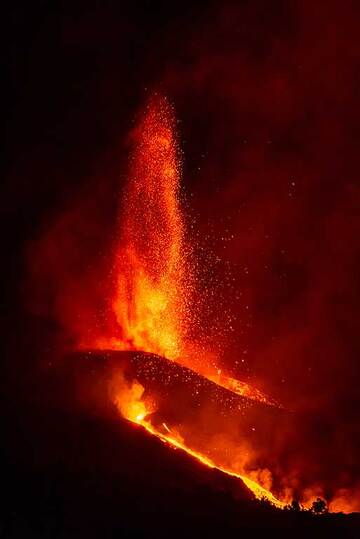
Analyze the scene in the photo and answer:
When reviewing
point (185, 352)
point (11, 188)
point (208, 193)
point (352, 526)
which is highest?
point (208, 193)

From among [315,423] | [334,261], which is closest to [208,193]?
[334,261]

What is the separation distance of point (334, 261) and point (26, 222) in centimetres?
985

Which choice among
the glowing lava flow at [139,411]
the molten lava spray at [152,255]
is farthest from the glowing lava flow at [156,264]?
the glowing lava flow at [139,411]

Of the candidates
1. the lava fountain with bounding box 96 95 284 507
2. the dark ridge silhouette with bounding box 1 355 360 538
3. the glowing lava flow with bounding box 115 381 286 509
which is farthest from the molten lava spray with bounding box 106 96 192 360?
the dark ridge silhouette with bounding box 1 355 360 538

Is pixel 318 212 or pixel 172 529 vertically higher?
pixel 318 212

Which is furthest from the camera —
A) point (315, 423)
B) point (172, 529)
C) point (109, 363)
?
point (315, 423)

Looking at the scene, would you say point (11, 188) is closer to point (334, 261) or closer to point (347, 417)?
point (334, 261)

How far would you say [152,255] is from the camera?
1938 centimetres

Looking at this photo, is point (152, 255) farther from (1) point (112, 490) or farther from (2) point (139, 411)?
(1) point (112, 490)

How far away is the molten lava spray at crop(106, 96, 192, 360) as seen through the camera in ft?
62.2

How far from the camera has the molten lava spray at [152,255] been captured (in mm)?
18953

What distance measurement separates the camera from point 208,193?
2131cm

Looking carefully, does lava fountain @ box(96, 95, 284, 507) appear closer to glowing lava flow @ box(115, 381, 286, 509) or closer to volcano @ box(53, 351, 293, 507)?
volcano @ box(53, 351, 293, 507)

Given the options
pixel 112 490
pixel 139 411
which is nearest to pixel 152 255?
pixel 139 411
